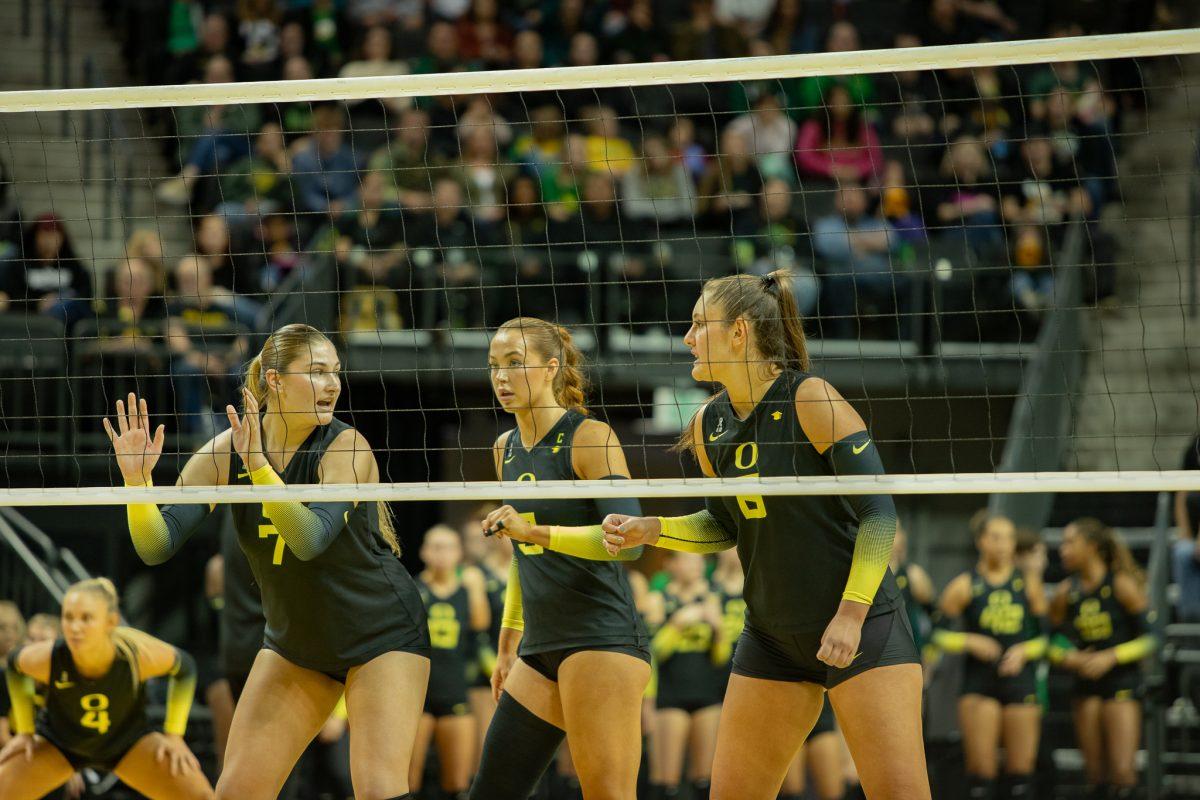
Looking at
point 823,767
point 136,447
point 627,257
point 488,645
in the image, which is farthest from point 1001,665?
point 136,447

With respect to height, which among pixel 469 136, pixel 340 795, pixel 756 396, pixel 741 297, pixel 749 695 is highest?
pixel 469 136

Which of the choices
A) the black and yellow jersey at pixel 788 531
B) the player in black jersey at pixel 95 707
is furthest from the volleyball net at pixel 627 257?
the black and yellow jersey at pixel 788 531

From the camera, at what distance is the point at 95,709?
7.25 meters

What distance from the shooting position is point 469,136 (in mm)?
11844

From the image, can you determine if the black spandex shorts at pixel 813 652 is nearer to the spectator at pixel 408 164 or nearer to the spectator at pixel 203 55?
the spectator at pixel 408 164

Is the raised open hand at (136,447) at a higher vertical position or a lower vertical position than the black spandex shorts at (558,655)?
higher

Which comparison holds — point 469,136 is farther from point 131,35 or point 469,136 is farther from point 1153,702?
point 1153,702

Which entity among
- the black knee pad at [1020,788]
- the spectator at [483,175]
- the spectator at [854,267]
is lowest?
the black knee pad at [1020,788]

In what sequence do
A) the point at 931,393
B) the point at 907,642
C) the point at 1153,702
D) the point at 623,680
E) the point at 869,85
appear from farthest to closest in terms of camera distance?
1. the point at 869,85
2. the point at 931,393
3. the point at 1153,702
4. the point at 623,680
5. the point at 907,642

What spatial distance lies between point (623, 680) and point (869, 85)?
8.83 m

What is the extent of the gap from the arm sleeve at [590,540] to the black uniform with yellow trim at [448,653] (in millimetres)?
4482

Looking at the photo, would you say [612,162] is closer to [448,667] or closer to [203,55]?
[203,55]

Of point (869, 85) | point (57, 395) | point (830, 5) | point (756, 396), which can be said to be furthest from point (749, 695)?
point (830, 5)

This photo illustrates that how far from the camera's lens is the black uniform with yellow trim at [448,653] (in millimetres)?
9148
